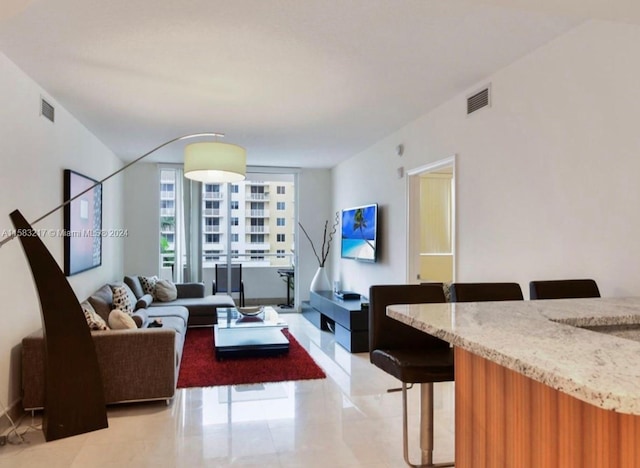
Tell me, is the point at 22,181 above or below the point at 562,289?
above

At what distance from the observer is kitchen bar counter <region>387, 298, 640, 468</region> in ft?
2.93

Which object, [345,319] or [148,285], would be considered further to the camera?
[148,285]

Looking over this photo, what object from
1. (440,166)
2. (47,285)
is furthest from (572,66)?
(47,285)

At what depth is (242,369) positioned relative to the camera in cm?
423

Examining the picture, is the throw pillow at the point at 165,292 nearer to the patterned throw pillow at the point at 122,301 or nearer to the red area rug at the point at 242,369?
the patterned throw pillow at the point at 122,301

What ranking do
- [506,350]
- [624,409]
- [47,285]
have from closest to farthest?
[624,409] < [506,350] < [47,285]

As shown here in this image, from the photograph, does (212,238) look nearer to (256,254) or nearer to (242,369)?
(256,254)

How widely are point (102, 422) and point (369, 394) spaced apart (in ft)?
6.38

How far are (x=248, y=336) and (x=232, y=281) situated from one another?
9.96ft

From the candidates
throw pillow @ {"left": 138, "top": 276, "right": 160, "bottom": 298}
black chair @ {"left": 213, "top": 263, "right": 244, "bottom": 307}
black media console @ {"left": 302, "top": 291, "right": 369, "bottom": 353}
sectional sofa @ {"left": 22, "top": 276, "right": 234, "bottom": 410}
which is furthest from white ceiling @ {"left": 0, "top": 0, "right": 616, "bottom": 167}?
black chair @ {"left": 213, "top": 263, "right": 244, "bottom": 307}

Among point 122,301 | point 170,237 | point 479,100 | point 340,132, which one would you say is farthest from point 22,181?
point 170,237

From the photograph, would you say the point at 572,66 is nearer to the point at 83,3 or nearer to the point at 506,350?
the point at 506,350

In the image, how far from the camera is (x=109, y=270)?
19.7 feet

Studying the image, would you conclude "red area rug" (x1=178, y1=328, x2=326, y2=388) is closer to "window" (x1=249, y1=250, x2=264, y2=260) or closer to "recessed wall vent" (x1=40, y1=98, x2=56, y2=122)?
"recessed wall vent" (x1=40, y1=98, x2=56, y2=122)
